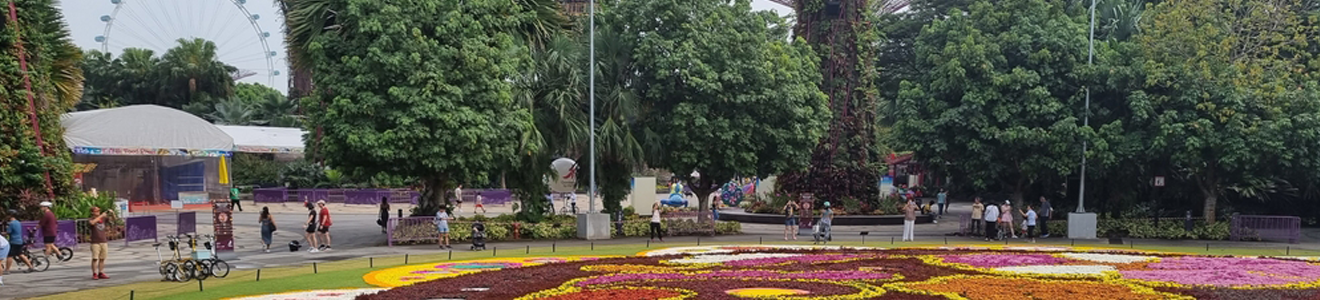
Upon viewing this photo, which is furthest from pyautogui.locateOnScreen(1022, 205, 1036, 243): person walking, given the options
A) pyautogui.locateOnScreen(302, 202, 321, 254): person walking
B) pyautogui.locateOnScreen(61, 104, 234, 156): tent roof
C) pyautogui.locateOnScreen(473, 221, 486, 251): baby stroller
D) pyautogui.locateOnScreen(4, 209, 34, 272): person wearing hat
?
pyautogui.locateOnScreen(61, 104, 234, 156): tent roof

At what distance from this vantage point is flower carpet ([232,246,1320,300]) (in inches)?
790

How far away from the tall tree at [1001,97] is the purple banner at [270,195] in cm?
3489

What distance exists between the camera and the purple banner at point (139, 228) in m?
34.8

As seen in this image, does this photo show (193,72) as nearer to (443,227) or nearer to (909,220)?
(443,227)

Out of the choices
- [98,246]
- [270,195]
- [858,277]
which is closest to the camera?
[858,277]

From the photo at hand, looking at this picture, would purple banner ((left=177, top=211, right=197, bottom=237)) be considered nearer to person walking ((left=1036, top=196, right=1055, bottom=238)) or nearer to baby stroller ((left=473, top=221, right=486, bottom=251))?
baby stroller ((left=473, top=221, right=486, bottom=251))

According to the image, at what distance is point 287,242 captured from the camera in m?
36.7

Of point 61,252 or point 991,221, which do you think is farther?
point 991,221

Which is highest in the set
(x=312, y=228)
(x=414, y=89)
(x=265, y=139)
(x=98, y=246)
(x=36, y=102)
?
(x=414, y=89)

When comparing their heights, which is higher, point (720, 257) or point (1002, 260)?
point (1002, 260)

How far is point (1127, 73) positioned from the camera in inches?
1533

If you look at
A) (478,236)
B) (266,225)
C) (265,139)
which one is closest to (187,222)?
(266,225)

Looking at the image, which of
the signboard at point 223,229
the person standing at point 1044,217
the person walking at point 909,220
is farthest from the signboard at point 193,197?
the person standing at point 1044,217

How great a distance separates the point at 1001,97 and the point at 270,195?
39.8m
